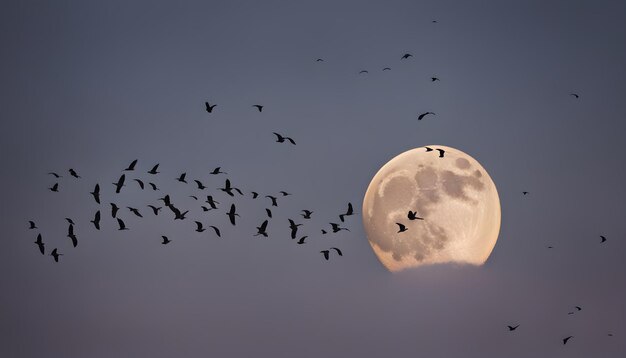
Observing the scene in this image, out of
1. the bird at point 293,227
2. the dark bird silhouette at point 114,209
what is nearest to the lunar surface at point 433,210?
the bird at point 293,227

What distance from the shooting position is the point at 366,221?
55.9m

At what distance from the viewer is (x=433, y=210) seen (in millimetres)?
52625

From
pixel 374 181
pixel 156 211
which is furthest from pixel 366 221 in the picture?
pixel 156 211

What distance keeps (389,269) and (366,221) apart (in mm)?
4093

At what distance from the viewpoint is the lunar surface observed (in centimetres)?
5165

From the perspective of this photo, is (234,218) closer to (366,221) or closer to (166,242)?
(166,242)

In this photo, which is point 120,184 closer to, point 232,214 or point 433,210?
point 232,214

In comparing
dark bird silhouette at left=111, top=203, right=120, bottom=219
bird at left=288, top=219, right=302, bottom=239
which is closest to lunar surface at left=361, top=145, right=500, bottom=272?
bird at left=288, top=219, right=302, bottom=239

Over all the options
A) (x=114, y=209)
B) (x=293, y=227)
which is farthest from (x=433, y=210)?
(x=114, y=209)

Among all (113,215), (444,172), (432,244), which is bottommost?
(113,215)

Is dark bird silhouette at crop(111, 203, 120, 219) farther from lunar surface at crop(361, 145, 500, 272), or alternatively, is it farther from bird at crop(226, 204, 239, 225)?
lunar surface at crop(361, 145, 500, 272)

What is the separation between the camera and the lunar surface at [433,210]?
2033 inches

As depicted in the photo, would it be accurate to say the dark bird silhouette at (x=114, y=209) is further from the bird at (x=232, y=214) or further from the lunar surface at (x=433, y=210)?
the lunar surface at (x=433, y=210)

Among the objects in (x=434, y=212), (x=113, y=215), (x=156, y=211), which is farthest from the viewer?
(x=434, y=212)
